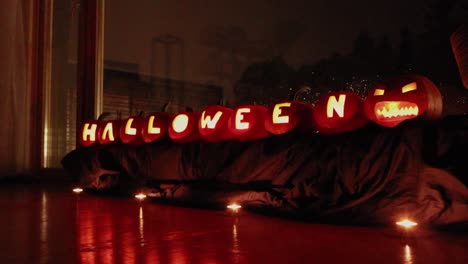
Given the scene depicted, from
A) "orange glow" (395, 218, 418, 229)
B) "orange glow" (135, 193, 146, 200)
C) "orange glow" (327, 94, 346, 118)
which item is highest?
"orange glow" (327, 94, 346, 118)

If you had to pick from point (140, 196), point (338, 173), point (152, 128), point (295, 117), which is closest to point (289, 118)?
point (295, 117)

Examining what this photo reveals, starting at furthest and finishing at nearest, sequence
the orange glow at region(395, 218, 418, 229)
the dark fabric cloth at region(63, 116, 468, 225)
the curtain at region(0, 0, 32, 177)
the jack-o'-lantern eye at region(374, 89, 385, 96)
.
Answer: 1. the curtain at region(0, 0, 32, 177)
2. the jack-o'-lantern eye at region(374, 89, 385, 96)
3. the dark fabric cloth at region(63, 116, 468, 225)
4. the orange glow at region(395, 218, 418, 229)

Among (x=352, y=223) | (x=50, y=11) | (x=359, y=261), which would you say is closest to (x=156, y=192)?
(x=352, y=223)

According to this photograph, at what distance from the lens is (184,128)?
9.66ft

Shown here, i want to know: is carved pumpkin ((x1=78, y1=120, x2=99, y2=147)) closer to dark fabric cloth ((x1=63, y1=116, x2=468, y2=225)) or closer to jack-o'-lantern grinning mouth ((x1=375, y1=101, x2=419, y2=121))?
dark fabric cloth ((x1=63, y1=116, x2=468, y2=225))

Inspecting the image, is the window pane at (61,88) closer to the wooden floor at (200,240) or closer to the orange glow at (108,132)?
the orange glow at (108,132)

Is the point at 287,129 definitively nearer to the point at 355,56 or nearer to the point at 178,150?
the point at 178,150

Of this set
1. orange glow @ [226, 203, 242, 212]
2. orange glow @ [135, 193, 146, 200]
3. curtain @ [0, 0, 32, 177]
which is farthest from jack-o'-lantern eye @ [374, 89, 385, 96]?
curtain @ [0, 0, 32, 177]

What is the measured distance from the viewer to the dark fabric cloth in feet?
6.04

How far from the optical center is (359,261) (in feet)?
4.35

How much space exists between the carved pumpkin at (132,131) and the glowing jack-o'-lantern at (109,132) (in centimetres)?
9

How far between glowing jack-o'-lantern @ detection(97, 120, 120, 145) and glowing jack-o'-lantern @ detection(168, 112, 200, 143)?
0.63 meters

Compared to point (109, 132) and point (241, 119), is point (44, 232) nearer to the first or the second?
point (241, 119)

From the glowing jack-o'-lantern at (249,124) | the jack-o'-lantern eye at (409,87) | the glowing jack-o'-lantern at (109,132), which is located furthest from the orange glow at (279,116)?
the glowing jack-o'-lantern at (109,132)
